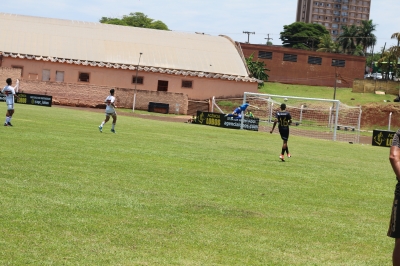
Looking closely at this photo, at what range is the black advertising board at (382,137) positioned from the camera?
44219 millimetres

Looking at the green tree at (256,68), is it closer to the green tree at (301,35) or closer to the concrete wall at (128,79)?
the concrete wall at (128,79)

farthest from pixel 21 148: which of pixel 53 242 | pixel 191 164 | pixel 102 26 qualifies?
pixel 102 26

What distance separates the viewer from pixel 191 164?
19.6m

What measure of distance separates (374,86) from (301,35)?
211 feet

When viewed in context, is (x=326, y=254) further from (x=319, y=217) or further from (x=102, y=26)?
(x=102, y=26)

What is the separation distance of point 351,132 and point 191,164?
3578 cm

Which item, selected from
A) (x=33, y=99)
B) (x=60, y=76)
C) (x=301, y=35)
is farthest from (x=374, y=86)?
(x=301, y=35)

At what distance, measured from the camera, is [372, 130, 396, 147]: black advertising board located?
1741 inches

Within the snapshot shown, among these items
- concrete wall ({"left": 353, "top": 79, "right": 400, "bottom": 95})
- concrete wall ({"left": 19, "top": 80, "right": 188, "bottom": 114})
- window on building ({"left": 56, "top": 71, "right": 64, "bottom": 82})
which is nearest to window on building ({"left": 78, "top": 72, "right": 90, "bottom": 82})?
window on building ({"left": 56, "top": 71, "right": 64, "bottom": 82})

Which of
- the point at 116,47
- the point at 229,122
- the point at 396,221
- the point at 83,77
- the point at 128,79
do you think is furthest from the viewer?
the point at 116,47

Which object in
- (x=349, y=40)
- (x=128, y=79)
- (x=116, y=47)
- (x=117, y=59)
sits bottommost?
(x=128, y=79)

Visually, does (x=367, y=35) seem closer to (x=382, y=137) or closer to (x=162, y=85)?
(x=162, y=85)

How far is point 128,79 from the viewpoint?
71625 millimetres

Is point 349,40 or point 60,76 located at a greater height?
point 349,40
